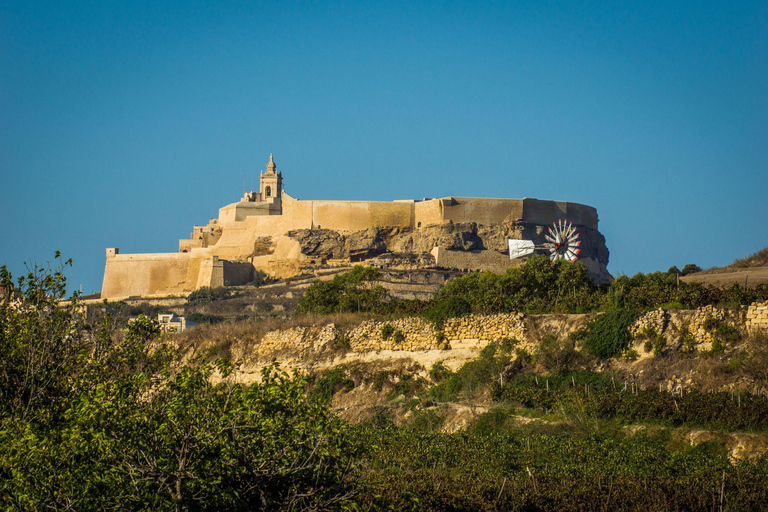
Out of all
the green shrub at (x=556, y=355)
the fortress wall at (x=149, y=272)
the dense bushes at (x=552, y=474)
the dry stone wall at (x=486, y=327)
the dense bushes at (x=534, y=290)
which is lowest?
the dense bushes at (x=552, y=474)

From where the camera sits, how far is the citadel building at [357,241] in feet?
173

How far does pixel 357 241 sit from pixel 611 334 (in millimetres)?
40941

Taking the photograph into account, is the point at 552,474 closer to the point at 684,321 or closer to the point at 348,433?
the point at 348,433

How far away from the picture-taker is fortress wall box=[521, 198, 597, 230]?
5519cm

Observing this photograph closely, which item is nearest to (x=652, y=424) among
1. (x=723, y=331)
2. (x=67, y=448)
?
(x=723, y=331)

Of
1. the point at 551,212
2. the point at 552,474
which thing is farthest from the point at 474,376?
the point at 551,212

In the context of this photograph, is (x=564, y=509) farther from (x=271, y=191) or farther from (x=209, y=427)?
(x=271, y=191)

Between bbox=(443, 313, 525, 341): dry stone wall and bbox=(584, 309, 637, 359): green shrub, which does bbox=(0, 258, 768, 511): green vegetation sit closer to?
bbox=(584, 309, 637, 359): green shrub

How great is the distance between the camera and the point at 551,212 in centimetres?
5569

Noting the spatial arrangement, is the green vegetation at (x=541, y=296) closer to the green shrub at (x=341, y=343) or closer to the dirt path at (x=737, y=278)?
the dirt path at (x=737, y=278)

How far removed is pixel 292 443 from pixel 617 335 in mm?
9214

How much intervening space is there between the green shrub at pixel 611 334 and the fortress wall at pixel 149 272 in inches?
1634

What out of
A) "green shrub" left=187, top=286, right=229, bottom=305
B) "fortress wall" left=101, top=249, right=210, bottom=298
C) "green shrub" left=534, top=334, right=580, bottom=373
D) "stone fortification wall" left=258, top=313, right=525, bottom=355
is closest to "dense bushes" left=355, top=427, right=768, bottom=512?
"green shrub" left=534, top=334, right=580, bottom=373

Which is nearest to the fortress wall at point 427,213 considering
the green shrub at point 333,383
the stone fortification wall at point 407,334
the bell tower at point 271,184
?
the bell tower at point 271,184
